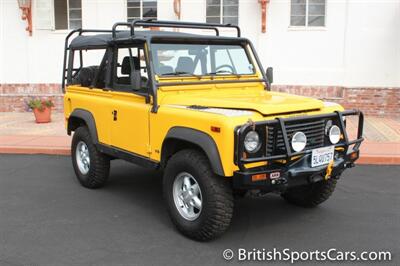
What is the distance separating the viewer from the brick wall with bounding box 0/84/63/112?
14.1 meters

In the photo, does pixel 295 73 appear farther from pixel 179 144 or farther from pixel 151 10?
pixel 179 144

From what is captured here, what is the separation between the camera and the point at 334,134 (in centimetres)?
467

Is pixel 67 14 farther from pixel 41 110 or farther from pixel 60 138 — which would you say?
pixel 60 138

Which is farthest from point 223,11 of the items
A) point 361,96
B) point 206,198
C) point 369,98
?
point 206,198

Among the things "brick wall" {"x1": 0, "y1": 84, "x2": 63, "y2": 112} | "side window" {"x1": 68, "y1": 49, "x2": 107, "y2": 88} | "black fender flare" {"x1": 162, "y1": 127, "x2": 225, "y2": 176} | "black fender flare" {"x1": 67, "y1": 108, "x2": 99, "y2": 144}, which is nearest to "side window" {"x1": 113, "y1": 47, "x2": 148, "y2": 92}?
"side window" {"x1": 68, "y1": 49, "x2": 107, "y2": 88}

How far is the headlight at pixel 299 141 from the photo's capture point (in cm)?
427

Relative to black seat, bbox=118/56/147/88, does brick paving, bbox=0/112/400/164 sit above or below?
below

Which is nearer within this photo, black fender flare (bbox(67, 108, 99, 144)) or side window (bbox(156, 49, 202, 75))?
side window (bbox(156, 49, 202, 75))

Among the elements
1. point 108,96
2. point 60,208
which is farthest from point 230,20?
point 60,208

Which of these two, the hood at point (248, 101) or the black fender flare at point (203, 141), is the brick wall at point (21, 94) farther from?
the black fender flare at point (203, 141)

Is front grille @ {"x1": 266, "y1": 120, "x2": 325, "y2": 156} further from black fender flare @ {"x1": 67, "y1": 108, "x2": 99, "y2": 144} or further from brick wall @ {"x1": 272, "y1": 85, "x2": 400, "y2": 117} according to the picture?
brick wall @ {"x1": 272, "y1": 85, "x2": 400, "y2": 117}

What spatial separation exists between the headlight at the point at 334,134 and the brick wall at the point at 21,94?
10840mm

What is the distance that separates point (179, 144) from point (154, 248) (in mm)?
1046

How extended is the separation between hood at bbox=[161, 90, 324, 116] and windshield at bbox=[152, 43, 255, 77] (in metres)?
0.32
